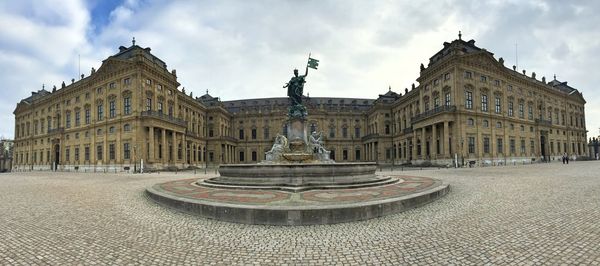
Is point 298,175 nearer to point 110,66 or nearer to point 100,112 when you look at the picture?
point 110,66

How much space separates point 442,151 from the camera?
4688 cm

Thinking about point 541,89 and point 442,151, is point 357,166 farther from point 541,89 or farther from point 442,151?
point 541,89

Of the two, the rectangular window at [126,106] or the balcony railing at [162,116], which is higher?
the rectangular window at [126,106]

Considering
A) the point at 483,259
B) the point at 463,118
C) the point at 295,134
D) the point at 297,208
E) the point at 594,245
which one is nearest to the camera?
the point at 483,259

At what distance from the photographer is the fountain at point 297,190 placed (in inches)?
324

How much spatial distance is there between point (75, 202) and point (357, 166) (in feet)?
40.6

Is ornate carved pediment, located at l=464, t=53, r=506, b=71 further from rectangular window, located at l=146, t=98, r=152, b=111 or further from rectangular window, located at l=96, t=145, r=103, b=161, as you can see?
rectangular window, located at l=96, t=145, r=103, b=161

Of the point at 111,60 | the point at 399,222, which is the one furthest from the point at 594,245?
the point at 111,60

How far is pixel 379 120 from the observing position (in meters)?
75.5

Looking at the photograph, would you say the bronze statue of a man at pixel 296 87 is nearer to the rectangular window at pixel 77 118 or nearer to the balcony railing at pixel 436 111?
the balcony railing at pixel 436 111

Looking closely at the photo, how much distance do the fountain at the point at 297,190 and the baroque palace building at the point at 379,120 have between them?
28.8m

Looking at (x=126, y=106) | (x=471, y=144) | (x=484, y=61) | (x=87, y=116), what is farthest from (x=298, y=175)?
(x=87, y=116)

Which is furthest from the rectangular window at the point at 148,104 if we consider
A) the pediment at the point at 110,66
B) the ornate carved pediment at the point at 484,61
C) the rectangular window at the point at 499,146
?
the rectangular window at the point at 499,146

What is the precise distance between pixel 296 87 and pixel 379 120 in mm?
56638
